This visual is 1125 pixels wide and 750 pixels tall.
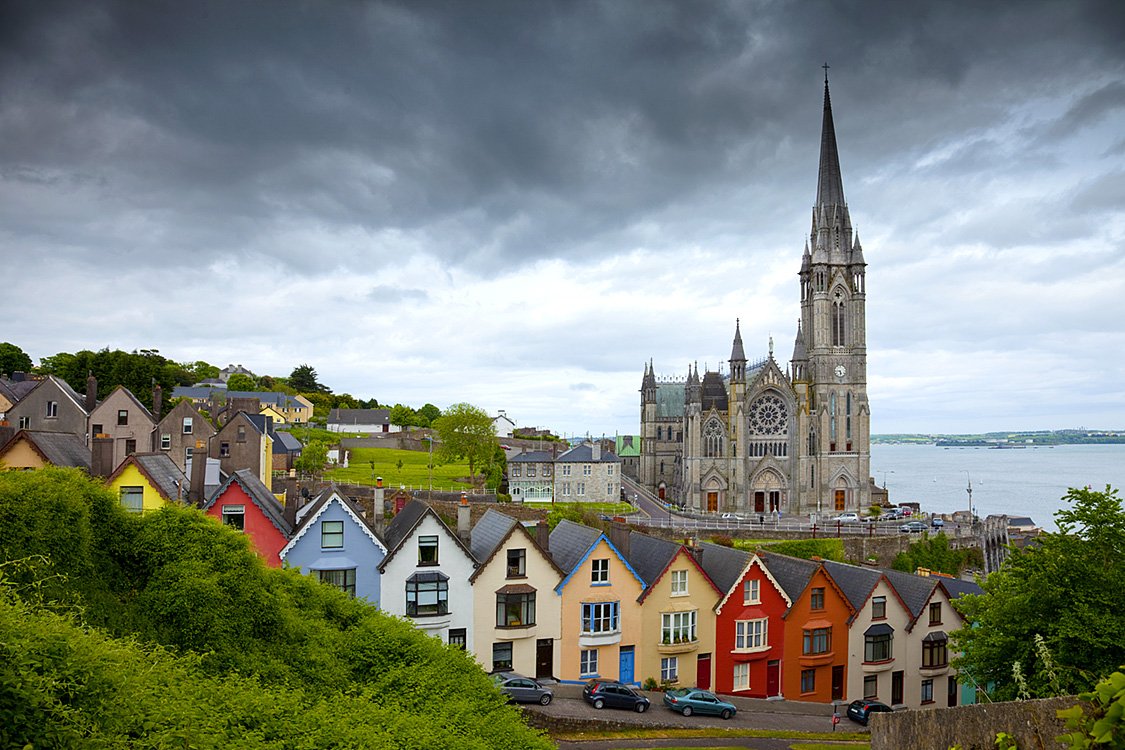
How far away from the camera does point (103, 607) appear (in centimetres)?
1650

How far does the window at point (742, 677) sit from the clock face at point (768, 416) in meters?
61.7

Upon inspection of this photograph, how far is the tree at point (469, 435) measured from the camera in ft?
313

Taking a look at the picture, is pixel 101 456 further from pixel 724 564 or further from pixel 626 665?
pixel 724 564

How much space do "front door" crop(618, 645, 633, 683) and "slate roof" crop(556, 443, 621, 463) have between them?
50.7 metres

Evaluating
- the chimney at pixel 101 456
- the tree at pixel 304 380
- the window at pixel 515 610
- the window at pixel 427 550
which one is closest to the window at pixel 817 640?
the window at pixel 515 610

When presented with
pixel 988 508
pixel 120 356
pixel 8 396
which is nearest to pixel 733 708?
pixel 8 396

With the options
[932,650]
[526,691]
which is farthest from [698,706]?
[932,650]

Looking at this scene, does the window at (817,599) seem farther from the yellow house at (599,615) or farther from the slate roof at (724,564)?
the yellow house at (599,615)

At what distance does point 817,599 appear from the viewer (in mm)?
37719

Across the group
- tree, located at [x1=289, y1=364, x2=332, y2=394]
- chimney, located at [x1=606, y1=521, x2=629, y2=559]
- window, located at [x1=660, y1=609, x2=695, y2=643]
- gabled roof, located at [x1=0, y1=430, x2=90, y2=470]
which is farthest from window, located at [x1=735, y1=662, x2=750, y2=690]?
tree, located at [x1=289, y1=364, x2=332, y2=394]

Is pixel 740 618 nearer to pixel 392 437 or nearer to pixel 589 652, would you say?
pixel 589 652

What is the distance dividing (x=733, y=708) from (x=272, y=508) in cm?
2244

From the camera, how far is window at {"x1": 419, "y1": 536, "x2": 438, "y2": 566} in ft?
111

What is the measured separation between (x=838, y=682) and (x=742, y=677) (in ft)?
16.6
